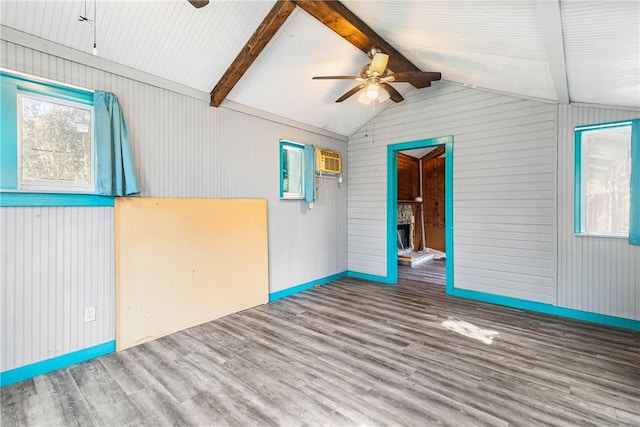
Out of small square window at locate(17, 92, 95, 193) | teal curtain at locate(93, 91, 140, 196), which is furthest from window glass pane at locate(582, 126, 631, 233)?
small square window at locate(17, 92, 95, 193)

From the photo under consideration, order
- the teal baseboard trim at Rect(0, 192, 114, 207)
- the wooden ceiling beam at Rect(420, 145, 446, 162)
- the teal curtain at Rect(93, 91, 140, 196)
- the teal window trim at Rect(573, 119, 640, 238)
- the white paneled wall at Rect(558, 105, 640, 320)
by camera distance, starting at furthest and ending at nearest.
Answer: the wooden ceiling beam at Rect(420, 145, 446, 162) → the teal window trim at Rect(573, 119, 640, 238) → the white paneled wall at Rect(558, 105, 640, 320) → the teal curtain at Rect(93, 91, 140, 196) → the teal baseboard trim at Rect(0, 192, 114, 207)

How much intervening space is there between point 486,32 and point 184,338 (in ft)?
13.8

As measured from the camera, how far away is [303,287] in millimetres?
4793

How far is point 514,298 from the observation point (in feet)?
13.0

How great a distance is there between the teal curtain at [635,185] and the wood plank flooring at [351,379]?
3.62ft

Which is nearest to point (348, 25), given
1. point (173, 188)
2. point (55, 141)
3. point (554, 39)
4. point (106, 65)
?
point (554, 39)

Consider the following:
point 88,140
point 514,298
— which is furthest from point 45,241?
point 514,298

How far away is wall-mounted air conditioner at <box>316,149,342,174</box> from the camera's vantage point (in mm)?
4891

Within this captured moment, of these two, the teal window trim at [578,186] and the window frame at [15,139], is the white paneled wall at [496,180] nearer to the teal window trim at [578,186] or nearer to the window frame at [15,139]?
the teal window trim at [578,186]

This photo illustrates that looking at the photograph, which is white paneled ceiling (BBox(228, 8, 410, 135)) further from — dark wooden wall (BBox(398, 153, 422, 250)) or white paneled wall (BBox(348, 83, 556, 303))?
dark wooden wall (BBox(398, 153, 422, 250))

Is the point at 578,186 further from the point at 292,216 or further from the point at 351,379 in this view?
the point at 292,216

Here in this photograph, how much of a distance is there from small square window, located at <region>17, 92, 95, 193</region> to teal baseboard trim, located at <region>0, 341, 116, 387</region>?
56.8 inches

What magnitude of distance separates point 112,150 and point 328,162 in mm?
3162

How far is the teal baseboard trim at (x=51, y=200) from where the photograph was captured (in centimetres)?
224
